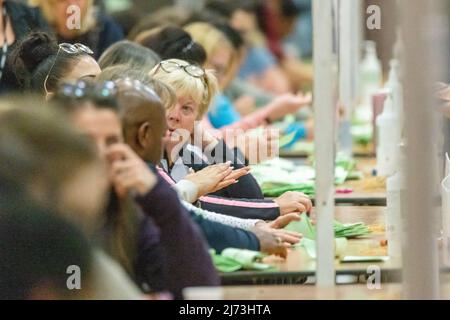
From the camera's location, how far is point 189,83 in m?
3.30

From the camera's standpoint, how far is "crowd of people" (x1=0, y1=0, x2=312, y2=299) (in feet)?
7.58

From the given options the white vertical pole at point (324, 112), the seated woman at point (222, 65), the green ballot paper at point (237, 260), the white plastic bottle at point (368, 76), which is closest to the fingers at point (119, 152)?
the green ballot paper at point (237, 260)

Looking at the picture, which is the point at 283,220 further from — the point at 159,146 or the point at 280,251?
the point at 159,146

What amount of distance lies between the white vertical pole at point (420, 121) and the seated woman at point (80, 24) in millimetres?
1692

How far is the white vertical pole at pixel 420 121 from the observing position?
6.34ft

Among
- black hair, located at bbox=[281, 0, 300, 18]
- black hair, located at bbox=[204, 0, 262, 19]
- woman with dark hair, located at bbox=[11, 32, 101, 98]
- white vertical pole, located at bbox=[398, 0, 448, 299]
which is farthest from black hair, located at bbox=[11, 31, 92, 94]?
black hair, located at bbox=[281, 0, 300, 18]

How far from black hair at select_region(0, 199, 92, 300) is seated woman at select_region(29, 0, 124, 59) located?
1.12 meters

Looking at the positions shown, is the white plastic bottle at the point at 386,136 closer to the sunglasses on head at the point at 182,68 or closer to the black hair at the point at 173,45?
the black hair at the point at 173,45

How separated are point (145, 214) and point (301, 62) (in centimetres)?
810

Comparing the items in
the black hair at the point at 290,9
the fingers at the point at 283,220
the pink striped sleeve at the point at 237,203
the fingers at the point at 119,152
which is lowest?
the fingers at the point at 283,220

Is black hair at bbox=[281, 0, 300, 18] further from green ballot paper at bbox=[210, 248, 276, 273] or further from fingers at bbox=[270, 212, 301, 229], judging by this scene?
green ballot paper at bbox=[210, 248, 276, 273]

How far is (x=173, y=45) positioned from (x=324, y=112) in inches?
54.9

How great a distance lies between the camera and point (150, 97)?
2.64 metres

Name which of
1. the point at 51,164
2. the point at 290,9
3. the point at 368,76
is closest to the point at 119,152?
the point at 51,164
